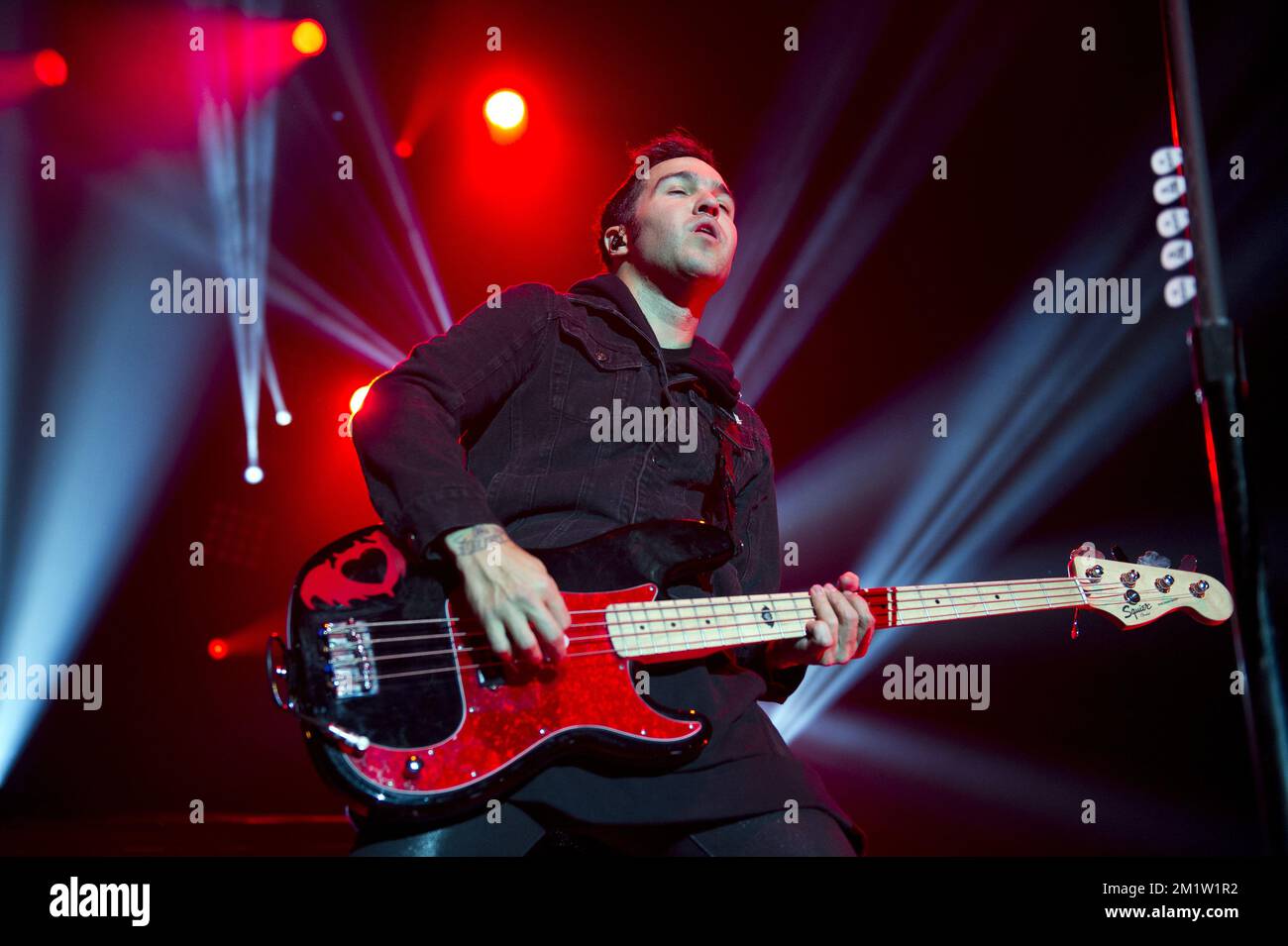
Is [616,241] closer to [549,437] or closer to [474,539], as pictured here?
[549,437]

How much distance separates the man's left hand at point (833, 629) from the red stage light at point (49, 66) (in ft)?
17.9

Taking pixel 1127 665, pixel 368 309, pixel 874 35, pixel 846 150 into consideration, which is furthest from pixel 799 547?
pixel 368 309

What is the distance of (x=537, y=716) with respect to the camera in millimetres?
1927

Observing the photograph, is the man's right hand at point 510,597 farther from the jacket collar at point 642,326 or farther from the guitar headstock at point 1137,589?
the guitar headstock at point 1137,589

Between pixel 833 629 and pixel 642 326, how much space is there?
1.02 meters

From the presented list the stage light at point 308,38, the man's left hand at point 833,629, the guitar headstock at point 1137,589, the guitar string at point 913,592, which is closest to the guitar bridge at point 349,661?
the guitar string at point 913,592

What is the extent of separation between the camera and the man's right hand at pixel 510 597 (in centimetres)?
182

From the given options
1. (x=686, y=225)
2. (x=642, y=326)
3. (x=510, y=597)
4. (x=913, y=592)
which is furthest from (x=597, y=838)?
(x=686, y=225)

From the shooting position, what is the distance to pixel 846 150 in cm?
507

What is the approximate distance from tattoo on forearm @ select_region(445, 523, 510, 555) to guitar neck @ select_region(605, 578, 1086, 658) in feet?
1.21

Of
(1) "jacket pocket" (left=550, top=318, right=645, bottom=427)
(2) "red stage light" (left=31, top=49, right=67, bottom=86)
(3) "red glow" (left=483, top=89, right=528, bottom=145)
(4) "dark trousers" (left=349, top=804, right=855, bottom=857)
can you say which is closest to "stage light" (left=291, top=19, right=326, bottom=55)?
(3) "red glow" (left=483, top=89, right=528, bottom=145)

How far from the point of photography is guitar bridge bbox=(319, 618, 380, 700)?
1.82 metres

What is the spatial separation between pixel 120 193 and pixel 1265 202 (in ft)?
20.5
